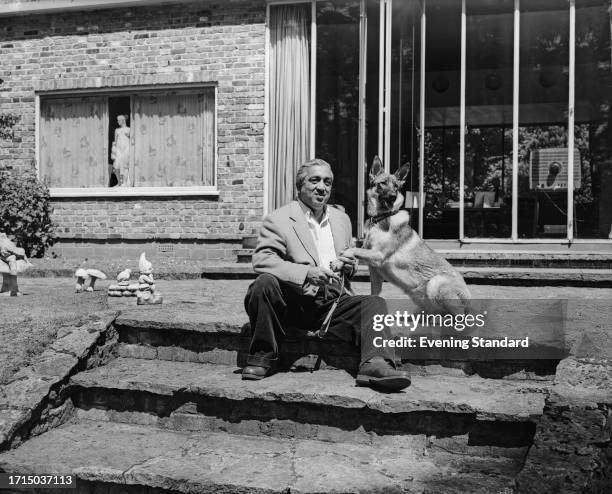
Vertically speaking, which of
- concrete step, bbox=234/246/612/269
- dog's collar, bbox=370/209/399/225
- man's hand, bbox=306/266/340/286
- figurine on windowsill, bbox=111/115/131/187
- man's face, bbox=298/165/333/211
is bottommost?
concrete step, bbox=234/246/612/269

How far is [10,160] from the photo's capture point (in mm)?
10695

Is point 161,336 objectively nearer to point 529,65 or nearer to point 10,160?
point 10,160

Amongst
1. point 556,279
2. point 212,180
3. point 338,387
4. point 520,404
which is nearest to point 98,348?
point 338,387

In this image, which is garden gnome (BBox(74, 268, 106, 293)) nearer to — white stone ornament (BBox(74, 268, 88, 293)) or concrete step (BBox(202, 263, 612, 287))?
white stone ornament (BBox(74, 268, 88, 293))

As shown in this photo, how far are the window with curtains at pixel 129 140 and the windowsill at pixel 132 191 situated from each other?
0.51 ft

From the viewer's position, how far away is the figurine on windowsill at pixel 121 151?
415 inches

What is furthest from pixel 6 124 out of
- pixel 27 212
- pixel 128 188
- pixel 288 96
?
pixel 288 96

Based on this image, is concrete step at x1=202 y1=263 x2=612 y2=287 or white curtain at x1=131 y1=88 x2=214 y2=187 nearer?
concrete step at x1=202 y1=263 x2=612 y2=287

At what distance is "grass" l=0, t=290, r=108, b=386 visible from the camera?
409 centimetres

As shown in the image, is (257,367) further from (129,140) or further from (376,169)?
(129,140)

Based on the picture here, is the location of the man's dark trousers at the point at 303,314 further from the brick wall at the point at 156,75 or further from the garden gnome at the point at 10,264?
the brick wall at the point at 156,75

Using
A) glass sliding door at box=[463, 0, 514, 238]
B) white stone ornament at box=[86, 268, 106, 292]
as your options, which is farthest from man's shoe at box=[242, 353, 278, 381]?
glass sliding door at box=[463, 0, 514, 238]

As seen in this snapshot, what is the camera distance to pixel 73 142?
10.8m

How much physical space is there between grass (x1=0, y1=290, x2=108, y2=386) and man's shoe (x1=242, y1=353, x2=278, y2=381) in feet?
4.54
